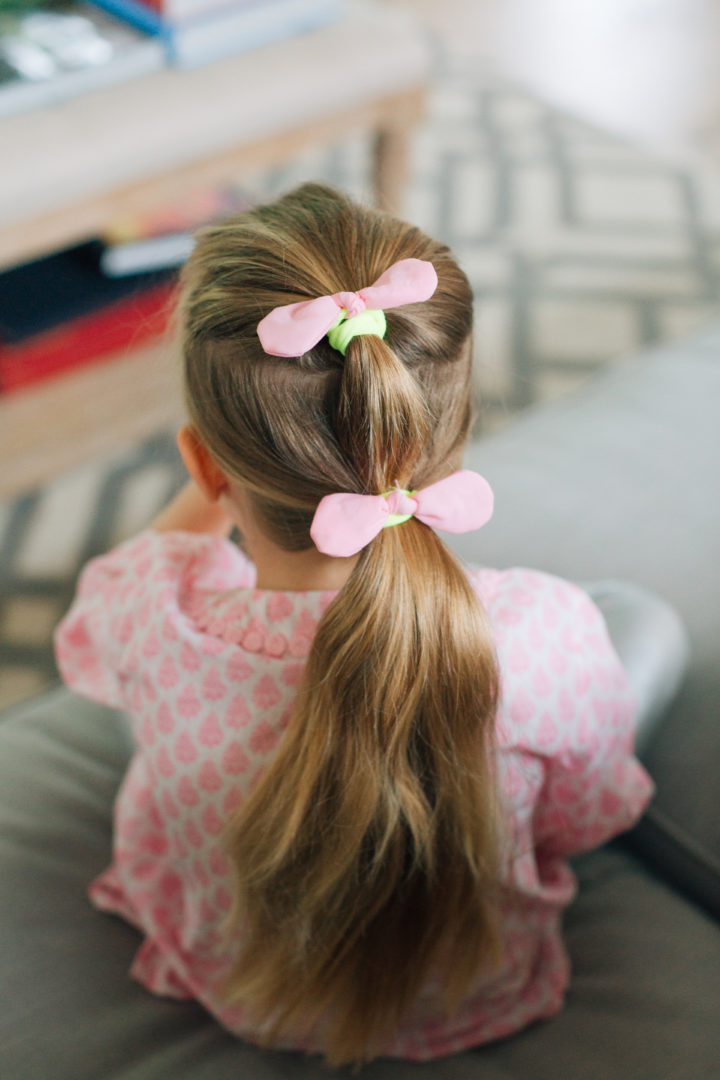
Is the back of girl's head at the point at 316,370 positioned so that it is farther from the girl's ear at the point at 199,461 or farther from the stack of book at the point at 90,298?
the stack of book at the point at 90,298

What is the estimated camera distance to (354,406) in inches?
21.4

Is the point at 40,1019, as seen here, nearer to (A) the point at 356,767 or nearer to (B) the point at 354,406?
(A) the point at 356,767

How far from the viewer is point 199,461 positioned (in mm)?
698

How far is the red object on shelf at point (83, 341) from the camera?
1.49m

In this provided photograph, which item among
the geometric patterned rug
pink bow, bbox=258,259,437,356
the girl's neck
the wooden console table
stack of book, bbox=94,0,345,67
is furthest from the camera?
the geometric patterned rug

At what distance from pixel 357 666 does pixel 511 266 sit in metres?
1.56

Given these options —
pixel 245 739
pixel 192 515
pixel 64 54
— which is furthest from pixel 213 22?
pixel 245 739

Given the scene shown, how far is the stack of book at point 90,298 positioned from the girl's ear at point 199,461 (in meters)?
0.83

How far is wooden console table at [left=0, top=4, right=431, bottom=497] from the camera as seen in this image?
118 centimetres

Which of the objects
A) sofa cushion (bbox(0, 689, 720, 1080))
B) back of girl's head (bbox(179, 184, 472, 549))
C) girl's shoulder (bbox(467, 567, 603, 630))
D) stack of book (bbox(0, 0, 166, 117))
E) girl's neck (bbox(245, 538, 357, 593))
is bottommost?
sofa cushion (bbox(0, 689, 720, 1080))

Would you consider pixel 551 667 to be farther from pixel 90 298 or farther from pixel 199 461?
pixel 90 298

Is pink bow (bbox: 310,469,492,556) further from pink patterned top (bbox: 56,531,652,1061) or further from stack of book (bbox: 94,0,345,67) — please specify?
stack of book (bbox: 94,0,345,67)

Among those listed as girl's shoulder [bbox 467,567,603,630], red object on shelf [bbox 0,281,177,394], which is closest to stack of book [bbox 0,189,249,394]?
red object on shelf [bbox 0,281,177,394]

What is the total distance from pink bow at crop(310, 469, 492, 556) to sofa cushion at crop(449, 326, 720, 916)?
400 millimetres
